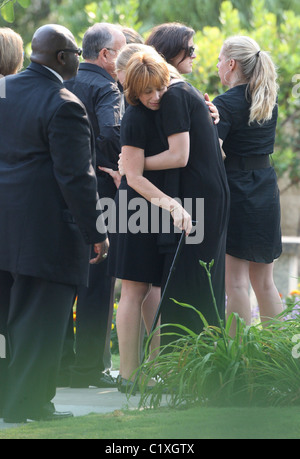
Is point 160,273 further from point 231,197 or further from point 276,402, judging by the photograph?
point 276,402

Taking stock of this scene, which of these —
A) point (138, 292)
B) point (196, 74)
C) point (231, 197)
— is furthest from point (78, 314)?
point (196, 74)

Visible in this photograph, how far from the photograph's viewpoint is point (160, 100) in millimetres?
4473

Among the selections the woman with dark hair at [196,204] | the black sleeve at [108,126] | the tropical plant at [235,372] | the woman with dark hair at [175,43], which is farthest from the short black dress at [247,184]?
the tropical plant at [235,372]

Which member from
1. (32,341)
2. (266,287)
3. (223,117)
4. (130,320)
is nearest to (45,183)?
(32,341)

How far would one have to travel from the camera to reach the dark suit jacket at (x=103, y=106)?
5184 millimetres

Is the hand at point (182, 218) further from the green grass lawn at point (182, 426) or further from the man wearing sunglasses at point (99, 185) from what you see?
the green grass lawn at point (182, 426)

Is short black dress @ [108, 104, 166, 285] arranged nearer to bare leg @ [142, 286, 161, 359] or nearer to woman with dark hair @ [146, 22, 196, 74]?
bare leg @ [142, 286, 161, 359]

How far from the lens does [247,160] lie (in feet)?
16.9

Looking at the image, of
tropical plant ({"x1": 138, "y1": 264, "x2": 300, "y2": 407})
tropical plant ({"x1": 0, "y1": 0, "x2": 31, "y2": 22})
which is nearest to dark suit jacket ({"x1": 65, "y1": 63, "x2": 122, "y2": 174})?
tropical plant ({"x1": 0, "y1": 0, "x2": 31, "y2": 22})

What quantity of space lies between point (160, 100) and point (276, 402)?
5.55ft

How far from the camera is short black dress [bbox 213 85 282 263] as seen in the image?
5098 mm

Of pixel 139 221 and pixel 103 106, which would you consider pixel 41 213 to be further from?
pixel 103 106

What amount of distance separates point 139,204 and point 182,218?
0.30 meters

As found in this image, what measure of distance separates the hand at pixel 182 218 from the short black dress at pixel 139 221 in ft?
0.50
